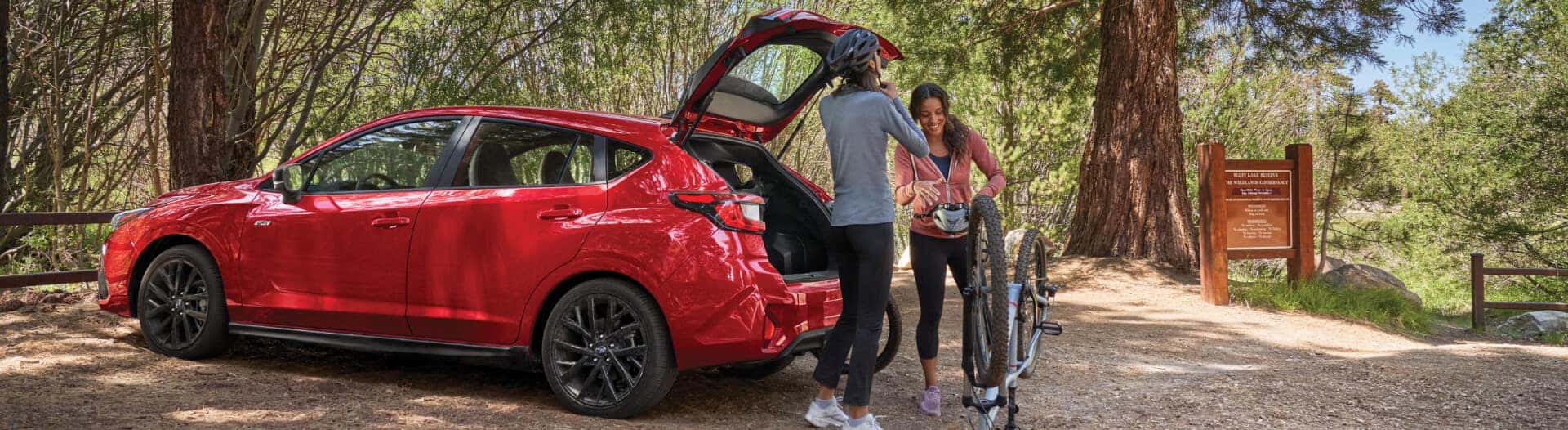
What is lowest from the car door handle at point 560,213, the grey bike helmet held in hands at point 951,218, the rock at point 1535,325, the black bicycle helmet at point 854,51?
the rock at point 1535,325

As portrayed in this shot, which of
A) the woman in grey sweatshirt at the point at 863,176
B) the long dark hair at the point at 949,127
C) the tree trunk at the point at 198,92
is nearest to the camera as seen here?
the woman in grey sweatshirt at the point at 863,176

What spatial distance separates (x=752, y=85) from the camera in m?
5.61

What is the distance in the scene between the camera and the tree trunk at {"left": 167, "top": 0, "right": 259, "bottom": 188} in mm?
8727

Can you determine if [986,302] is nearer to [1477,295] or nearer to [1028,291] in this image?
[1028,291]

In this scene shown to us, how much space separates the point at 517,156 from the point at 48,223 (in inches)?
→ 192

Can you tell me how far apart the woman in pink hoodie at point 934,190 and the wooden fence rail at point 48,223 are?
6424mm

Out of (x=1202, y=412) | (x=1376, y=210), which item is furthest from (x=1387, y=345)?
(x=1376, y=210)

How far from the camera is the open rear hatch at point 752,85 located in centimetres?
484

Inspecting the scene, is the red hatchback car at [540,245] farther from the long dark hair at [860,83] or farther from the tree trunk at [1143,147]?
the tree trunk at [1143,147]

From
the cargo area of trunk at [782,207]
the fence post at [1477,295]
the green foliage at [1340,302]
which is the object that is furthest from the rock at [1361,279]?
the cargo area of trunk at [782,207]

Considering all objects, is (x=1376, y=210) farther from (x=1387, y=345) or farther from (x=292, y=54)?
(x=292, y=54)

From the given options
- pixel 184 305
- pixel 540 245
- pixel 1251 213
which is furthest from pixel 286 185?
pixel 1251 213

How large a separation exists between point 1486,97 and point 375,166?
1014 inches

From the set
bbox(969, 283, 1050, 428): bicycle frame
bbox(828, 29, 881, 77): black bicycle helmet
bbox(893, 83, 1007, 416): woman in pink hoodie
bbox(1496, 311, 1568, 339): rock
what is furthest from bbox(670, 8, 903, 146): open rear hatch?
bbox(1496, 311, 1568, 339): rock
